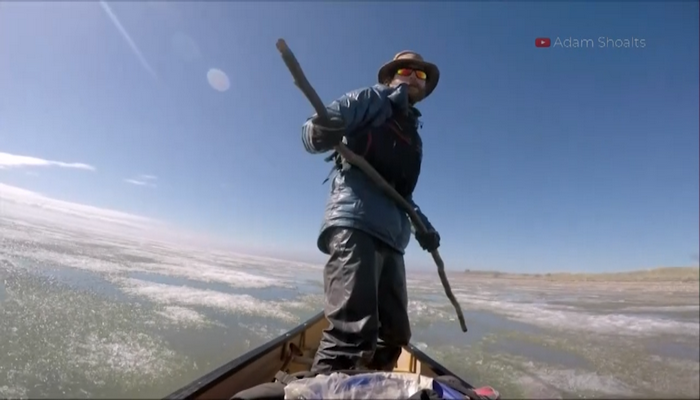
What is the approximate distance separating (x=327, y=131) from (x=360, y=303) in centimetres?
88

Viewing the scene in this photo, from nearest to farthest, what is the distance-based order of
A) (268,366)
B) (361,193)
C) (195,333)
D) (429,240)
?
(361,193)
(429,240)
(268,366)
(195,333)

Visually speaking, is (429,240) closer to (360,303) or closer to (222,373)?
(360,303)

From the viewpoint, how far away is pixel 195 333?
12.2 meters

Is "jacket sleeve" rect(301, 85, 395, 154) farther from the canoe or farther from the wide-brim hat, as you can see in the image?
the canoe

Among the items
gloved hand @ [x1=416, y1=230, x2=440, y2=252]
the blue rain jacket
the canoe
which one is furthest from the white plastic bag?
gloved hand @ [x1=416, y1=230, x2=440, y2=252]

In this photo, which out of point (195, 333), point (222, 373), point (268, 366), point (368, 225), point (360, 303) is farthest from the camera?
point (195, 333)

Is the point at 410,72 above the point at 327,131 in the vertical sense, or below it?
above

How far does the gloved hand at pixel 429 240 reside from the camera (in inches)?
100

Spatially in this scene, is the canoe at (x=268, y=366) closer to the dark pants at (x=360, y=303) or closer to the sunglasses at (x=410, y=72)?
the dark pants at (x=360, y=303)

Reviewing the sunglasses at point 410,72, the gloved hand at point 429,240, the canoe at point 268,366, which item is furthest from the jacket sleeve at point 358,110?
the canoe at point 268,366

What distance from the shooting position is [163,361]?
30.2ft

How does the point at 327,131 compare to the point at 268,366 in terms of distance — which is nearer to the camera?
the point at 327,131

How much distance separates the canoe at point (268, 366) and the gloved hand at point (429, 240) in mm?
911

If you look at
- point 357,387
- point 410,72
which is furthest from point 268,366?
point 410,72
